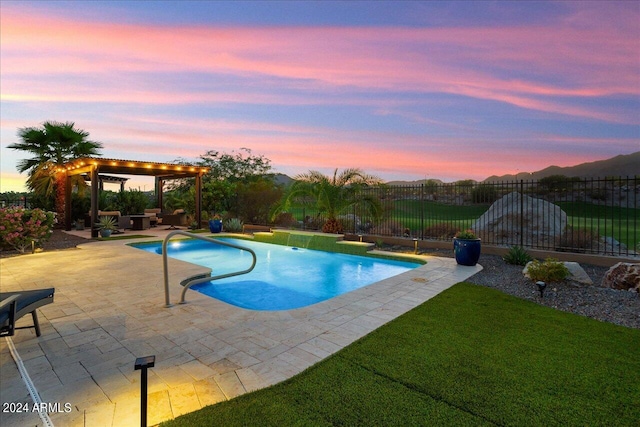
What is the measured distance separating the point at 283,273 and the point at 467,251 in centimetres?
496

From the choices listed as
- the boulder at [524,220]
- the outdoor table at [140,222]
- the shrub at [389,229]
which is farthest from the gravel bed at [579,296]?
the outdoor table at [140,222]

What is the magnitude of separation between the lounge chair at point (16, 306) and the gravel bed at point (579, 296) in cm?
701

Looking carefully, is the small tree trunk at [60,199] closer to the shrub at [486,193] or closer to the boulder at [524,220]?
the shrub at [486,193]

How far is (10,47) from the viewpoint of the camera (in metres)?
9.53

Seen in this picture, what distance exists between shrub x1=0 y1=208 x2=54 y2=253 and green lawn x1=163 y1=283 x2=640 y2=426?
36.5ft

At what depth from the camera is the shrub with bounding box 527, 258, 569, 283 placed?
19.2ft

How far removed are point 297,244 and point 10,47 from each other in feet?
36.5

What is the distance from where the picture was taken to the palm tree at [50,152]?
1548 centimetres

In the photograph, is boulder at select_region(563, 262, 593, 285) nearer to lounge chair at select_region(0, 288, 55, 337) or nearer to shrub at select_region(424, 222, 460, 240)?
shrub at select_region(424, 222, 460, 240)

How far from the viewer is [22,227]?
32.2 ft

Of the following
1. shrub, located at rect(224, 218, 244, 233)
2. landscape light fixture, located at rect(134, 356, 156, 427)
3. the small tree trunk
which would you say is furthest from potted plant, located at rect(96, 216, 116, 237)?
landscape light fixture, located at rect(134, 356, 156, 427)

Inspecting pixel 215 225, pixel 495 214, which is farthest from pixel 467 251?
pixel 215 225

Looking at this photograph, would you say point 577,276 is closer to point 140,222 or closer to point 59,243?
point 59,243

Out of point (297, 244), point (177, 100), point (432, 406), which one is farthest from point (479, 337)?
point (177, 100)
